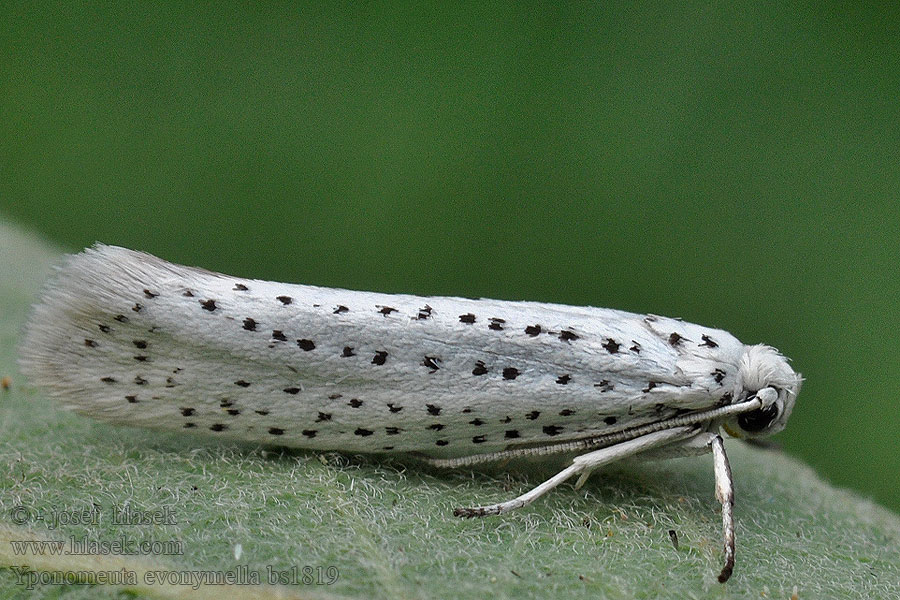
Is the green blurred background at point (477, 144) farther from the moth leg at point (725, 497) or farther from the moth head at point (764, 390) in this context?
the moth leg at point (725, 497)

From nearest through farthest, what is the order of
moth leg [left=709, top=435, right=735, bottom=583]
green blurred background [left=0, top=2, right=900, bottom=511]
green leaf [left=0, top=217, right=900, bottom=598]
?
green leaf [left=0, top=217, right=900, bottom=598] → moth leg [left=709, top=435, right=735, bottom=583] → green blurred background [left=0, top=2, right=900, bottom=511]

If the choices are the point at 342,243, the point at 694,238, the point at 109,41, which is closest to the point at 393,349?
the point at 342,243

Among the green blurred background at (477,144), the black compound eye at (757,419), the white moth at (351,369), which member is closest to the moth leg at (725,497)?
the white moth at (351,369)

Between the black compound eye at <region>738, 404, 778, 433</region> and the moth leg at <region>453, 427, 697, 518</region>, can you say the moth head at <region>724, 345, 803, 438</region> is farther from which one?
the moth leg at <region>453, 427, 697, 518</region>

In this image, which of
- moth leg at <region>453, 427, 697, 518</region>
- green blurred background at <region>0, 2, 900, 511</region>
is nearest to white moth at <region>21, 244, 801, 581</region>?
moth leg at <region>453, 427, 697, 518</region>

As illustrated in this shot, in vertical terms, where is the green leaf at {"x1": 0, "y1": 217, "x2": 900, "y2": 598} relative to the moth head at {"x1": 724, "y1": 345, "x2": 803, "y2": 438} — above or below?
below

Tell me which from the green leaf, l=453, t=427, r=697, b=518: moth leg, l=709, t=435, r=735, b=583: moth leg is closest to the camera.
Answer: the green leaf

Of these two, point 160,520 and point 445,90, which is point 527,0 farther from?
point 160,520
